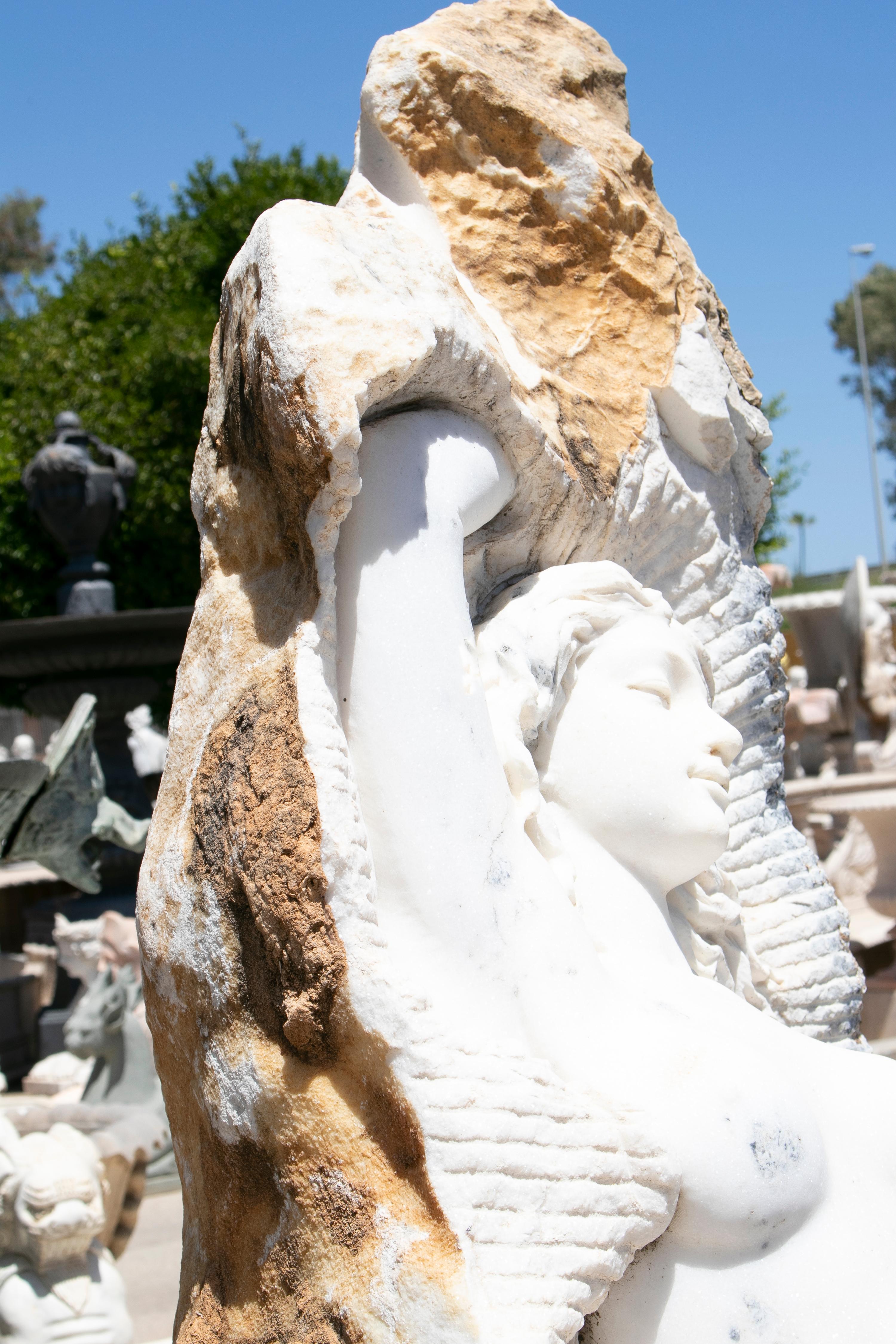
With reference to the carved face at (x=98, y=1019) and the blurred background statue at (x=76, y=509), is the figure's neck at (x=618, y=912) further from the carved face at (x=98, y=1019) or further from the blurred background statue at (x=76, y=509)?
the blurred background statue at (x=76, y=509)

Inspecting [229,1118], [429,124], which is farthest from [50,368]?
[229,1118]

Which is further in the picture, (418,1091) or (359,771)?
(359,771)

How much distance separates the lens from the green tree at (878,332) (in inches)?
1016

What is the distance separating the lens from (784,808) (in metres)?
2.08

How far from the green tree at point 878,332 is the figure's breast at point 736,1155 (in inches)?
1053

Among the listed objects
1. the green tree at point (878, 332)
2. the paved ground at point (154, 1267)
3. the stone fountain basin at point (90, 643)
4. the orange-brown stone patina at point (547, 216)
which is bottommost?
the paved ground at point (154, 1267)

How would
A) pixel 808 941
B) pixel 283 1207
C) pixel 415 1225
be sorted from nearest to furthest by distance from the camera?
pixel 415 1225 → pixel 283 1207 → pixel 808 941

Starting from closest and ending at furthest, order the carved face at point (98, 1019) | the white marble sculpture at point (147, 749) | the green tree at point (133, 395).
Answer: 1. the carved face at point (98, 1019)
2. the white marble sculpture at point (147, 749)
3. the green tree at point (133, 395)

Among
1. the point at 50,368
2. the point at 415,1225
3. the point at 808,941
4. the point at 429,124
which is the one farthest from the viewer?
the point at 50,368

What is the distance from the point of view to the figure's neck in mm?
1465

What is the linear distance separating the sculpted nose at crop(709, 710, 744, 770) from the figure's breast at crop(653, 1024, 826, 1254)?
44 centimetres

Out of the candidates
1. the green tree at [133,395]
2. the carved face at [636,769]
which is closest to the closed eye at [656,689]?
the carved face at [636,769]

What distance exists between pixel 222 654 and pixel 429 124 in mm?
938

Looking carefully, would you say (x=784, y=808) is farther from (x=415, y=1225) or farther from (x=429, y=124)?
(x=429, y=124)
